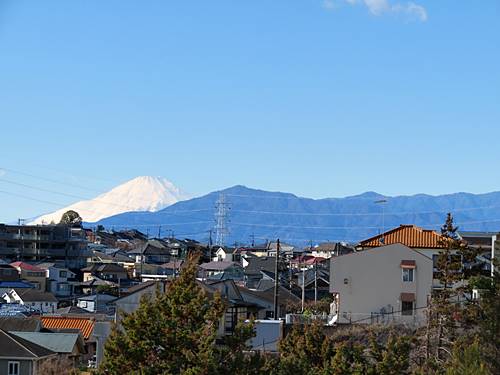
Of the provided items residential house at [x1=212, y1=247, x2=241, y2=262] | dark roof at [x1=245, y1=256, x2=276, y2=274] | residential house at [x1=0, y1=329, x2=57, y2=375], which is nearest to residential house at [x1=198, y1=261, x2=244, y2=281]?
dark roof at [x1=245, y1=256, x2=276, y2=274]

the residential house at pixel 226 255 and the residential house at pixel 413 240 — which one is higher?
the residential house at pixel 413 240

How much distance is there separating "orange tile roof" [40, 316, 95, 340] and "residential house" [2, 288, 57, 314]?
12.4 m

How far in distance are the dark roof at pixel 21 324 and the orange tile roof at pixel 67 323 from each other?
81.5 inches

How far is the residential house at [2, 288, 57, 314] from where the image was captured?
53737mm

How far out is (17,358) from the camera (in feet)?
100

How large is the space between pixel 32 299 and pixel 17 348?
943 inches

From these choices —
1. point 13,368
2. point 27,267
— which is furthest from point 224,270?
point 13,368

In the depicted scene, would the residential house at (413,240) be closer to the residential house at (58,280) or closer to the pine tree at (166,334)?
the pine tree at (166,334)

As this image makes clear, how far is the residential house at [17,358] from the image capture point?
3050cm

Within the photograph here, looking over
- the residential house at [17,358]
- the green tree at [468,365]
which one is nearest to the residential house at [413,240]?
the residential house at [17,358]

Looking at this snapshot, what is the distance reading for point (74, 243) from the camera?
81.1 meters

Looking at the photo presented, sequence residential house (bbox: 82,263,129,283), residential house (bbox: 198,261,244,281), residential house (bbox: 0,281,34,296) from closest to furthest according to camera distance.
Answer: residential house (bbox: 0,281,34,296)
residential house (bbox: 198,261,244,281)
residential house (bbox: 82,263,129,283)

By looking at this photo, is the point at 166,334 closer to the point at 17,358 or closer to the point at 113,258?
the point at 17,358

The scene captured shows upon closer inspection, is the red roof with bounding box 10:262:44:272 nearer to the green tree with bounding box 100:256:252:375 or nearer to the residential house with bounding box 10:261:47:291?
the residential house with bounding box 10:261:47:291
